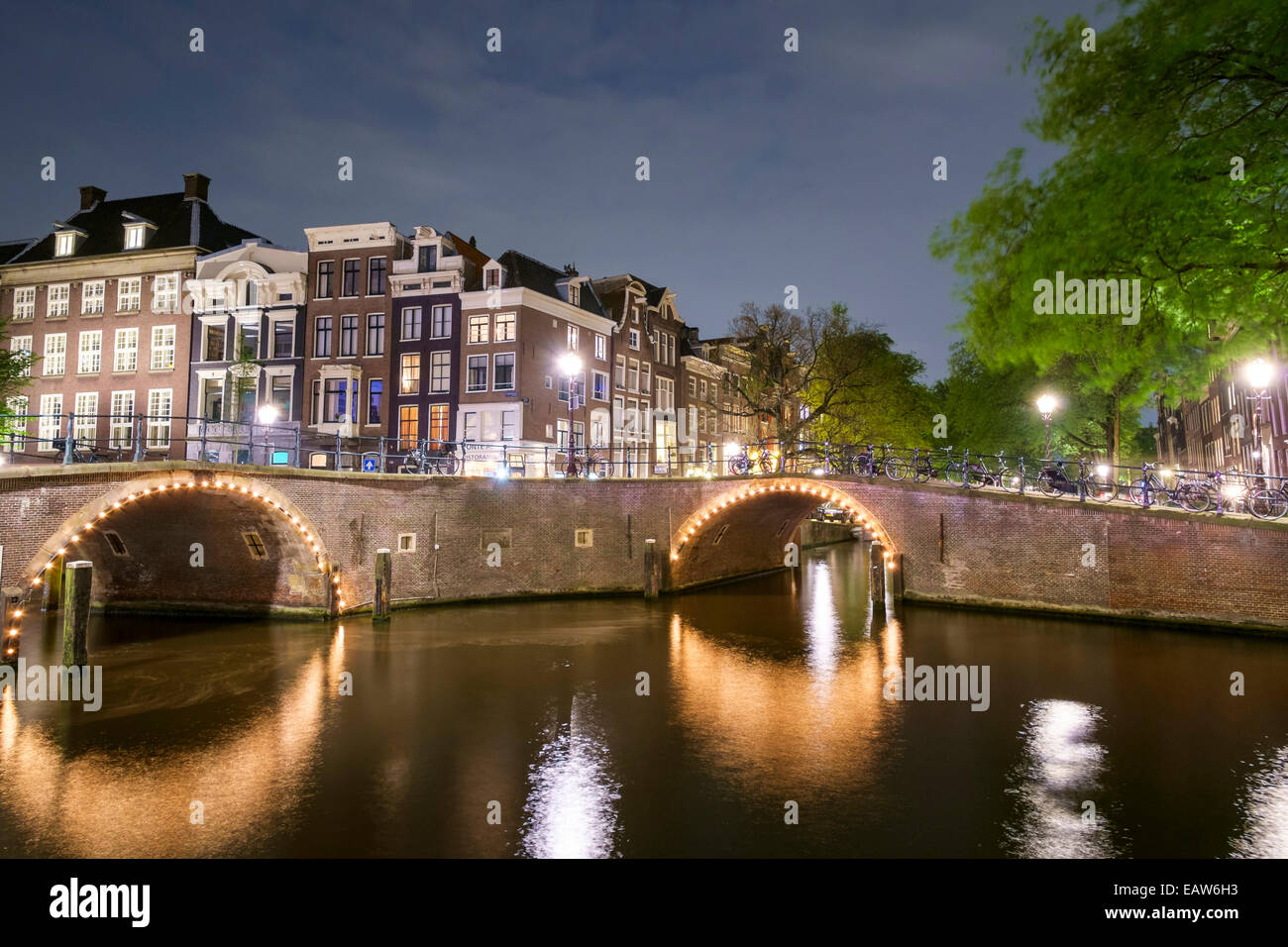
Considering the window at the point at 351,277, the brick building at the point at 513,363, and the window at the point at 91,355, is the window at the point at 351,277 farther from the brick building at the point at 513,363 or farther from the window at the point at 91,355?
the window at the point at 91,355

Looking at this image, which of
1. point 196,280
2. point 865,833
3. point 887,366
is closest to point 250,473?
point 865,833

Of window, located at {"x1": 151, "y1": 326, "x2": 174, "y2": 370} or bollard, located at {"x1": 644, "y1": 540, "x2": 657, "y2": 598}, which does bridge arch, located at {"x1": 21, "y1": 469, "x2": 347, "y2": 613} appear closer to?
bollard, located at {"x1": 644, "y1": 540, "x2": 657, "y2": 598}

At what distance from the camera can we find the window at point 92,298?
141 ft

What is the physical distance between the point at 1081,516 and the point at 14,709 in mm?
23842

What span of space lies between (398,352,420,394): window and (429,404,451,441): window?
1534 mm

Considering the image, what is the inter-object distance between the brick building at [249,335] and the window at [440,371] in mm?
7081

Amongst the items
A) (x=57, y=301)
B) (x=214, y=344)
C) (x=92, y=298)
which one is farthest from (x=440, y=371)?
(x=57, y=301)

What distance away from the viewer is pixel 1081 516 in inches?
813

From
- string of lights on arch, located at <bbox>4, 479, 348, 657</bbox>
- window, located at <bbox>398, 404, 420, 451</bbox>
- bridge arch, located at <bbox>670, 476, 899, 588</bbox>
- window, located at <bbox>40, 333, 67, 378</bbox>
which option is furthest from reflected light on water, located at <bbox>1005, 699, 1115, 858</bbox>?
window, located at <bbox>40, 333, 67, 378</bbox>

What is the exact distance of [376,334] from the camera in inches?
1558

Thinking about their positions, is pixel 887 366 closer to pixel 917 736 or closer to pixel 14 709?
pixel 917 736

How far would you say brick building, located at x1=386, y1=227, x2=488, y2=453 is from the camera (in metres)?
38.6

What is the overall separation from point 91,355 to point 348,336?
15902mm
